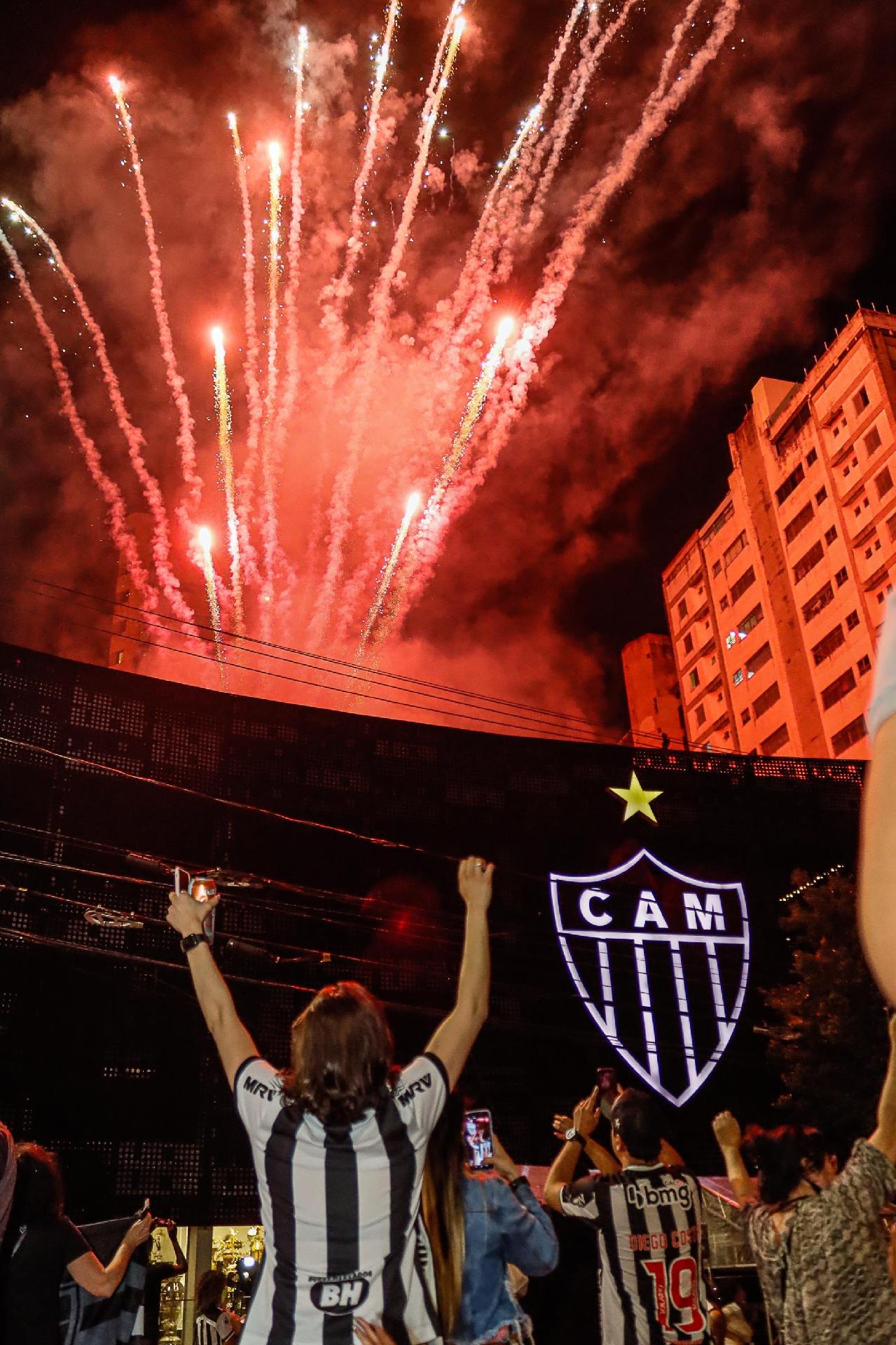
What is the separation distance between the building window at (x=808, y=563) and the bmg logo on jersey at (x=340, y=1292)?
51175mm

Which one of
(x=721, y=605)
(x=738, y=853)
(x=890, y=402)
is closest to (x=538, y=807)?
(x=738, y=853)

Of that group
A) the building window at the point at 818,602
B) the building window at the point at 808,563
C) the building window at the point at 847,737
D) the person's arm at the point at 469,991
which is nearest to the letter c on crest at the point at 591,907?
the person's arm at the point at 469,991

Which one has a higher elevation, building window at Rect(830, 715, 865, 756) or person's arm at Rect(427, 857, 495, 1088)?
building window at Rect(830, 715, 865, 756)

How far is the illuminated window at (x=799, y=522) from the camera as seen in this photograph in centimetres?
5059

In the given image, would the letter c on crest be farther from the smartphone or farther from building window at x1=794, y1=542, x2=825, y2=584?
building window at x1=794, y1=542, x2=825, y2=584

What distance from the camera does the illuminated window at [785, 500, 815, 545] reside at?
50.6 m

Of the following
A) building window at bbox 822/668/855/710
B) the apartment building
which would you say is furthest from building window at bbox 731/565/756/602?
building window at bbox 822/668/855/710

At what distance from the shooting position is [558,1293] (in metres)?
12.3

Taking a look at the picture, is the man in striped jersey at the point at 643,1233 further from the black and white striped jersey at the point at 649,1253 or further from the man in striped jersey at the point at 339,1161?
the man in striped jersey at the point at 339,1161

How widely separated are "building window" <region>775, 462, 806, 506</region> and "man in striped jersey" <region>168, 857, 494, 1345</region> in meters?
52.8

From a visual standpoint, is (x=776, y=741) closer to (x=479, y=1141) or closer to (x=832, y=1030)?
(x=832, y=1030)

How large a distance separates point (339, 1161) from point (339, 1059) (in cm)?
23

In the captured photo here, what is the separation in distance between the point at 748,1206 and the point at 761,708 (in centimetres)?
5057

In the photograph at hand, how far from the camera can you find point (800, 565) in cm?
5112
